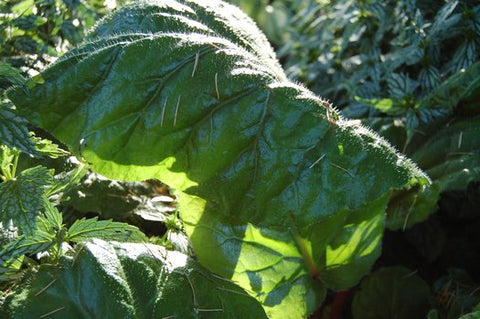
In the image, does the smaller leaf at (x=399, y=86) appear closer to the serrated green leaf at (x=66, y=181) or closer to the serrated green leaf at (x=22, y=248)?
the serrated green leaf at (x=66, y=181)

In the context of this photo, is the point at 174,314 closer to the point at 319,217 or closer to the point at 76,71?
the point at 319,217

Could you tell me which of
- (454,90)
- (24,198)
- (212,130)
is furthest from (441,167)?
(24,198)

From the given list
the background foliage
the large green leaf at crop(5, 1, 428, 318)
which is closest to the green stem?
the background foliage

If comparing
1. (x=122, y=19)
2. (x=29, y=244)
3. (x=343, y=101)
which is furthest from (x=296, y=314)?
(x=343, y=101)

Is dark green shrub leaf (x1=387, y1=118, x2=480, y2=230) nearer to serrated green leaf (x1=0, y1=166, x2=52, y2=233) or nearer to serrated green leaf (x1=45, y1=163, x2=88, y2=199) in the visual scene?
serrated green leaf (x1=45, y1=163, x2=88, y2=199)

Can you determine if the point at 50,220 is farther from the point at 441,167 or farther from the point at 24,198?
the point at 441,167

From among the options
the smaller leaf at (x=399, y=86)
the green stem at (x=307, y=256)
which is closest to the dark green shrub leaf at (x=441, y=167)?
the smaller leaf at (x=399, y=86)
